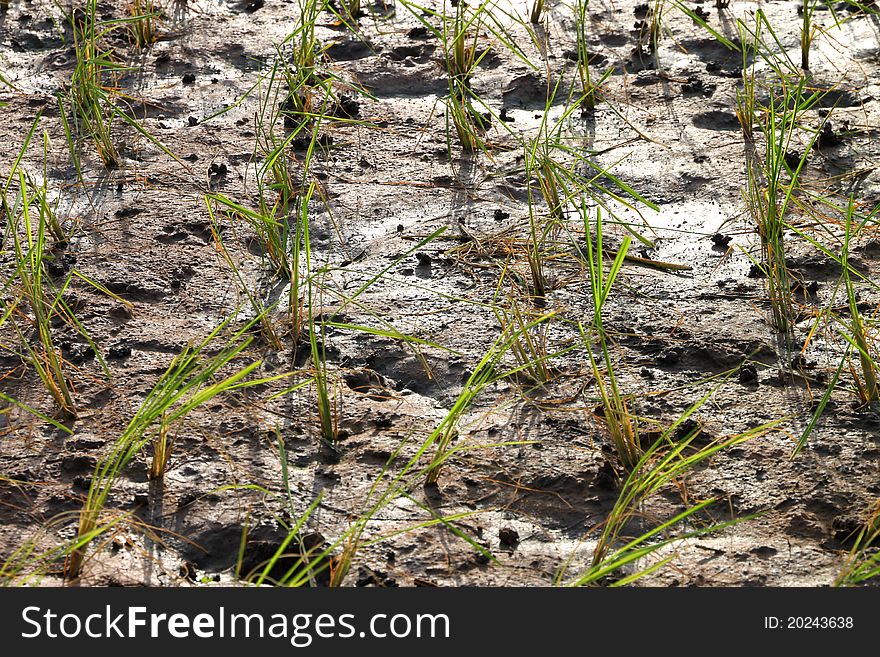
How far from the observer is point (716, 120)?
3592 millimetres

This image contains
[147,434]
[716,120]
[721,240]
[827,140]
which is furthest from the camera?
[716,120]

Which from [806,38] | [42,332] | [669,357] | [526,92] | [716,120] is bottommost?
[669,357]

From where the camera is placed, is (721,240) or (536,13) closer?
(721,240)

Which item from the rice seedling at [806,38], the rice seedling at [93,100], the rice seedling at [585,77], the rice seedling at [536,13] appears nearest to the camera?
the rice seedling at [93,100]

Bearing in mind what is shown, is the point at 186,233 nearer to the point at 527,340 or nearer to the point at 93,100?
the point at 93,100

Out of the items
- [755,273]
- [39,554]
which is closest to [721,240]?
[755,273]

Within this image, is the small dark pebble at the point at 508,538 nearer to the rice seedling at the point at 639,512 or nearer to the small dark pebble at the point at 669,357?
the rice seedling at the point at 639,512

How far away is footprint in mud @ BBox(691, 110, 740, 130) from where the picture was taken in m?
3.56

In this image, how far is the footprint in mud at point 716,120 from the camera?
356cm

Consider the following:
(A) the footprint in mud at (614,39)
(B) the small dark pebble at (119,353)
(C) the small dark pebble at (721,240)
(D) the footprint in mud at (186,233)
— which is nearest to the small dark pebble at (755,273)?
(C) the small dark pebble at (721,240)

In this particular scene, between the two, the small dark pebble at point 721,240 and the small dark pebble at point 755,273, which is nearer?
the small dark pebble at point 755,273
